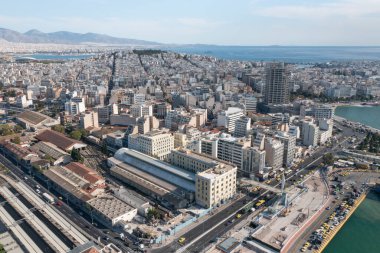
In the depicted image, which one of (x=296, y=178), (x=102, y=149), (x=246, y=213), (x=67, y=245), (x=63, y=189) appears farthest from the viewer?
(x=102, y=149)

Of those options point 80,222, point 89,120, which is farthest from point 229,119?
point 80,222

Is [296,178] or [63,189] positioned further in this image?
[296,178]

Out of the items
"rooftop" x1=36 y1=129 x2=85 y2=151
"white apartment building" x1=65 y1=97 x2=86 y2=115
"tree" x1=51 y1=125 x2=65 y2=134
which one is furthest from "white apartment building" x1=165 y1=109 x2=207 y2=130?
"white apartment building" x1=65 y1=97 x2=86 y2=115

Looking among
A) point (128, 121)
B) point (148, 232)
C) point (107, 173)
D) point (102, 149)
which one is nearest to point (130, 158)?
point (107, 173)

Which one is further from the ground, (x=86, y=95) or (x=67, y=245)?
(x=86, y=95)

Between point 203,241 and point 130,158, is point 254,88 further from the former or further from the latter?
point 203,241

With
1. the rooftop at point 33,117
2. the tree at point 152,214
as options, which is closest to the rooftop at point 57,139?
the rooftop at point 33,117

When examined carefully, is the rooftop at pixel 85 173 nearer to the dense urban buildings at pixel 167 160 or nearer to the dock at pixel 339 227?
the dense urban buildings at pixel 167 160
